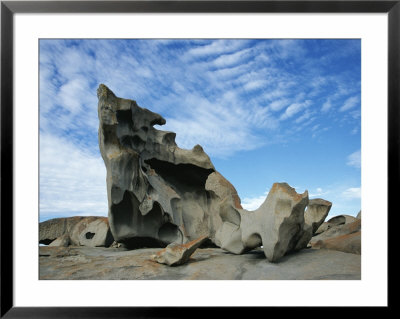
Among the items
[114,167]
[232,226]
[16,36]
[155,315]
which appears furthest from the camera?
[114,167]

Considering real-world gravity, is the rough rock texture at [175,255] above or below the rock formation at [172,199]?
below

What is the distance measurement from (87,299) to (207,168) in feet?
21.9

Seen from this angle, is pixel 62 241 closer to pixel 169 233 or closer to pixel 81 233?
pixel 81 233

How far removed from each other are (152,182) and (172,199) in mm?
903

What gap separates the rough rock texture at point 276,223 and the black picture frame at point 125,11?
63.5 inches

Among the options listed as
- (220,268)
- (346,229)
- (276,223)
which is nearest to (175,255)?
(220,268)

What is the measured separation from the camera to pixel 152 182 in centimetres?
902

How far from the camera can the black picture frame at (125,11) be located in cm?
388

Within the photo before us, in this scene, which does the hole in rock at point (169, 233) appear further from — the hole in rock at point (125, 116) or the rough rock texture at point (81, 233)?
the hole in rock at point (125, 116)

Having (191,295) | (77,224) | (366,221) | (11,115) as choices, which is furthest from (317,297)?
(77,224)

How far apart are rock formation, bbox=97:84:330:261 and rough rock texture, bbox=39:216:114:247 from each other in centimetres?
167

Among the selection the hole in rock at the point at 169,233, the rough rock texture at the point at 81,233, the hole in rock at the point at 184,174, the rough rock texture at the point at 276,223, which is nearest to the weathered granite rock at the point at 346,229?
the rough rock texture at the point at 276,223

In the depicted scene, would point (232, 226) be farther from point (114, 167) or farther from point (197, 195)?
point (197, 195)

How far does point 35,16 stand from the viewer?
13.6 ft
